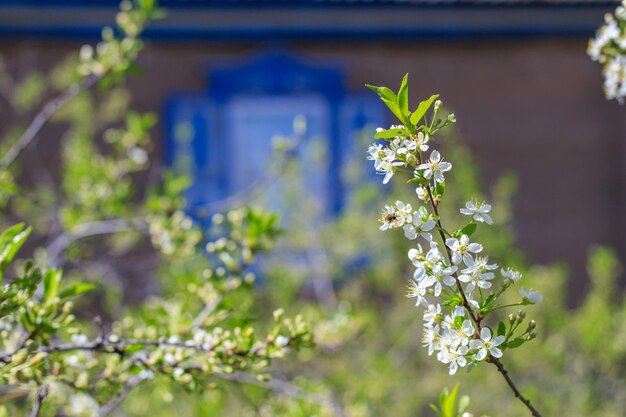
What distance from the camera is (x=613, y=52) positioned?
2002 mm

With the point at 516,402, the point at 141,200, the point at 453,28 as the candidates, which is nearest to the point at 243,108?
the point at 141,200

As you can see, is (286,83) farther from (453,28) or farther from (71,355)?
(71,355)

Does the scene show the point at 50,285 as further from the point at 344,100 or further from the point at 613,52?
the point at 344,100

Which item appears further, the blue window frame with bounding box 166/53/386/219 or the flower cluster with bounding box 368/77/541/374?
the blue window frame with bounding box 166/53/386/219

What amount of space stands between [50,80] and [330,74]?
2092 mm

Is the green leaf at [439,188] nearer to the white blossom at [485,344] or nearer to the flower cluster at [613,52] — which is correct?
the white blossom at [485,344]

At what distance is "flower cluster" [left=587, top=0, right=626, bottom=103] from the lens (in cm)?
196

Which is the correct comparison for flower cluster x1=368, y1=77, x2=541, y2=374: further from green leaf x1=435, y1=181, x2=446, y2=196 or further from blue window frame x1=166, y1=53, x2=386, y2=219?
blue window frame x1=166, y1=53, x2=386, y2=219

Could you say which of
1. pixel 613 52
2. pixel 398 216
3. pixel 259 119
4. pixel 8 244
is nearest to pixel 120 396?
pixel 8 244

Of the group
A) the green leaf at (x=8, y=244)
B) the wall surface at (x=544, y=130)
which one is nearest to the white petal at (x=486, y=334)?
the green leaf at (x=8, y=244)

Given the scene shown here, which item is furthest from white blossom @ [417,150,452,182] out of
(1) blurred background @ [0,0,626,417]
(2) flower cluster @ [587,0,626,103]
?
(1) blurred background @ [0,0,626,417]

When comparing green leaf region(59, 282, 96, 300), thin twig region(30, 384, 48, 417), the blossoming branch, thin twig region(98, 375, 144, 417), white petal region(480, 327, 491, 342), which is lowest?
thin twig region(98, 375, 144, 417)

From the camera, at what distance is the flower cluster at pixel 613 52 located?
1.96 m

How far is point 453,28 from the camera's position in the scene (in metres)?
7.10
